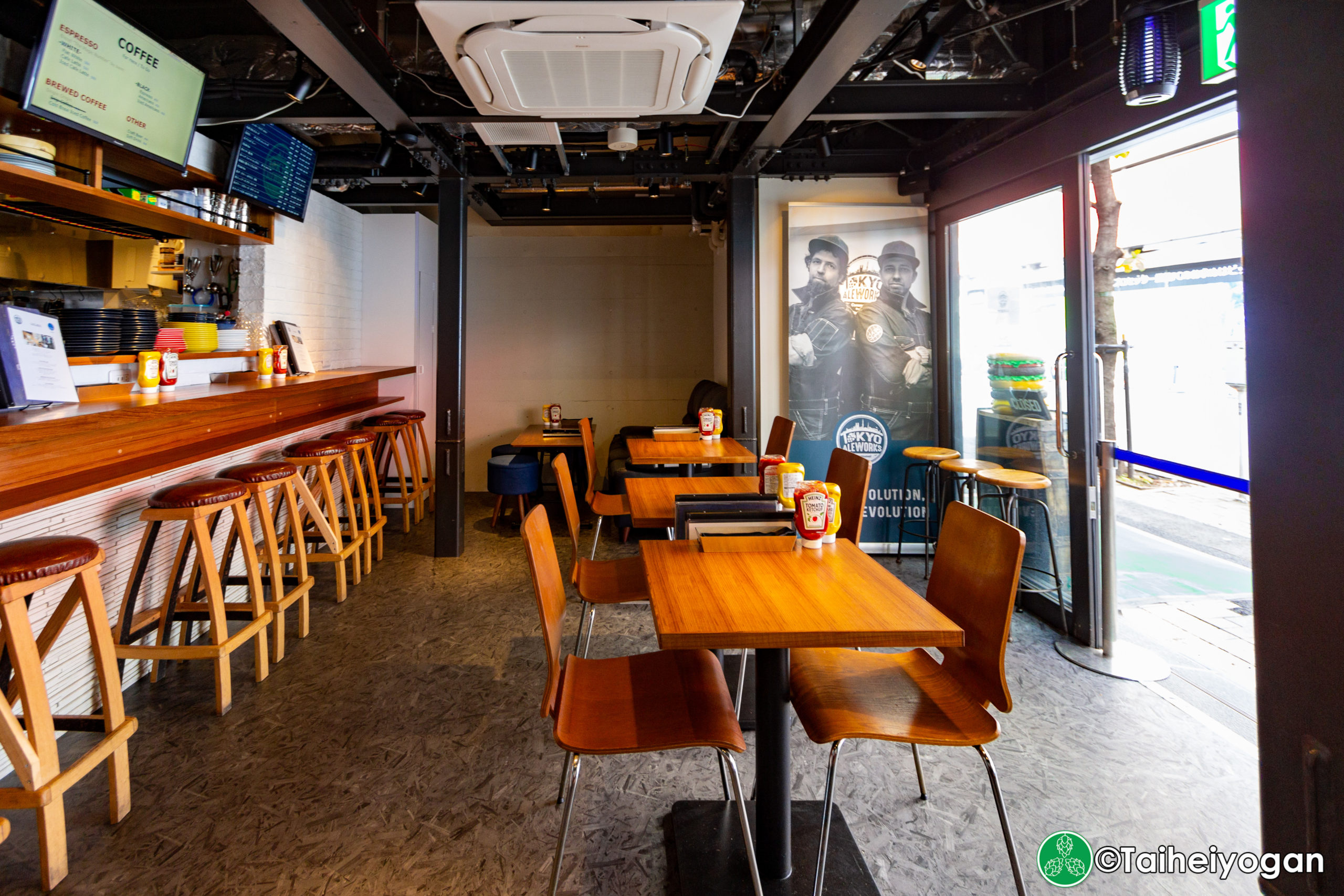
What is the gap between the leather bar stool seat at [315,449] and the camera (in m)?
3.81

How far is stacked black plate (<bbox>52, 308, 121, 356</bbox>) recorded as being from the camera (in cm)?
303

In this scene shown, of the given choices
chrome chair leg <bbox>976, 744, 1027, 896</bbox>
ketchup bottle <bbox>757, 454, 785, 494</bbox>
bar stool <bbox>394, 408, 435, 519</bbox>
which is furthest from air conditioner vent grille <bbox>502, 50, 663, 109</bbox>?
bar stool <bbox>394, 408, 435, 519</bbox>

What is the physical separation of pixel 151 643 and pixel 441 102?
300cm

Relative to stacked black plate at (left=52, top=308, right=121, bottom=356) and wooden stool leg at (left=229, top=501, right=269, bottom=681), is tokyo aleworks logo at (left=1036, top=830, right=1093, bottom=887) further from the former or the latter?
stacked black plate at (left=52, top=308, right=121, bottom=356)

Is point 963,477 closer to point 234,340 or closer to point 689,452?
point 689,452

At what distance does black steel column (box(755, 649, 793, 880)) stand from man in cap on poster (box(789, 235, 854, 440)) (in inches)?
128

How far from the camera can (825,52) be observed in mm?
2715

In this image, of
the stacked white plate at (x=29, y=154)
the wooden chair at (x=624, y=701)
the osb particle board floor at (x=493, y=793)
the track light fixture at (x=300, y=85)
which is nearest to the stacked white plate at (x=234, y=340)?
the stacked white plate at (x=29, y=154)

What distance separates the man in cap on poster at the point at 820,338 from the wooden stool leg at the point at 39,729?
4.07 m

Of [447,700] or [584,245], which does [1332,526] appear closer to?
[447,700]

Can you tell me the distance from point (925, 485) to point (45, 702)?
452 cm

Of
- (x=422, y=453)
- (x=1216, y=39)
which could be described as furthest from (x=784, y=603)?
(x=422, y=453)

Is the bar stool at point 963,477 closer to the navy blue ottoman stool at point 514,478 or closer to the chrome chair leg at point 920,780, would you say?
the chrome chair leg at point 920,780

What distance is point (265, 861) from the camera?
1887 millimetres
